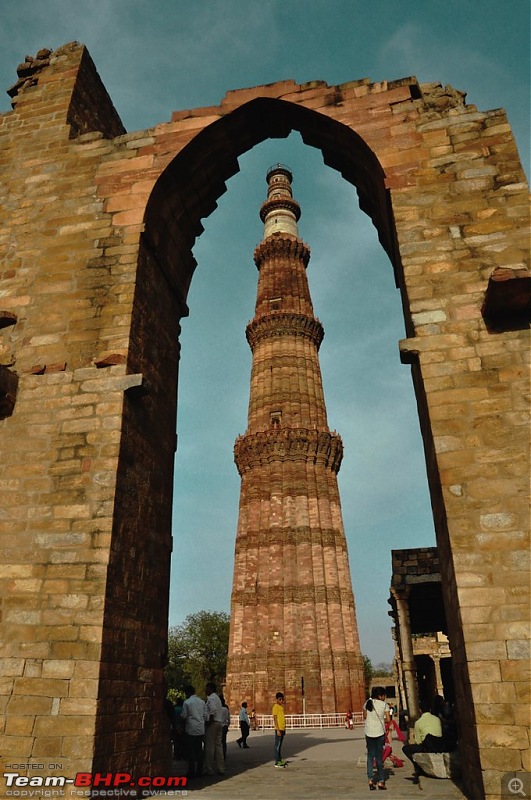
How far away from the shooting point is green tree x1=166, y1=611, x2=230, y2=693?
42344 millimetres

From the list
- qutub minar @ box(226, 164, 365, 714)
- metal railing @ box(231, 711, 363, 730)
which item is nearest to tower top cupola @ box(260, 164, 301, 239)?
qutub minar @ box(226, 164, 365, 714)

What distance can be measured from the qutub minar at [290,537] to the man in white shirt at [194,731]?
1385cm

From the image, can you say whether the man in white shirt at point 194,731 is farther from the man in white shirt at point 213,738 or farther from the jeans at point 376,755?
the jeans at point 376,755

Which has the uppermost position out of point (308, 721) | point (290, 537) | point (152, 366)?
point (290, 537)

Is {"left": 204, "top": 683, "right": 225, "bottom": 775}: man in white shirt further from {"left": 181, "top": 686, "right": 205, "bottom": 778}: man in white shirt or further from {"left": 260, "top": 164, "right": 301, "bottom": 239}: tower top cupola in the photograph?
{"left": 260, "top": 164, "right": 301, "bottom": 239}: tower top cupola

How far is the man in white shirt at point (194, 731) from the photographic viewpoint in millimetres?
6316

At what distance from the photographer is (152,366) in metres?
6.43

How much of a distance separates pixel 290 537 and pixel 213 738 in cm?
1507

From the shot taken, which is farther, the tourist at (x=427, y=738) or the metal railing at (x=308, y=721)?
the metal railing at (x=308, y=721)

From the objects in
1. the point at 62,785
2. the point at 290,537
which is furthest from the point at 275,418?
the point at 62,785

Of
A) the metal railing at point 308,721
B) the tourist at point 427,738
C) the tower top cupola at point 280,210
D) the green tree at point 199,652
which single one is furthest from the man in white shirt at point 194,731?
the green tree at point 199,652

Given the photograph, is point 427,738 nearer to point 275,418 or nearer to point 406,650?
point 406,650

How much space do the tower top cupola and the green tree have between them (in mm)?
29501

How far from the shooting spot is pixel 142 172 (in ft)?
22.2
